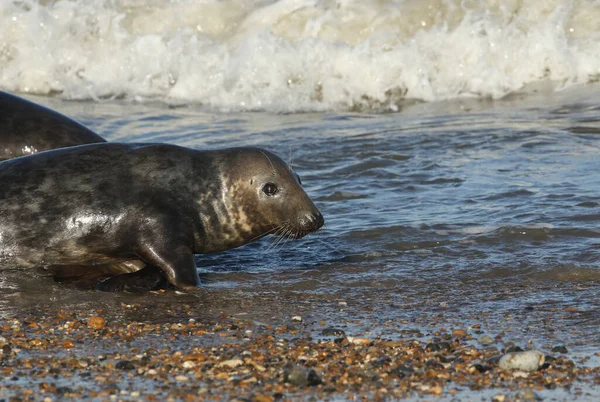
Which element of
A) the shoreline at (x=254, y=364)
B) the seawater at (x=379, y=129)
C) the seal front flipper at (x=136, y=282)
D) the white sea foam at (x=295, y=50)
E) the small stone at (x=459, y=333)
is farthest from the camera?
the white sea foam at (x=295, y=50)

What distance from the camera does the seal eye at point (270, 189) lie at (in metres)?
6.51

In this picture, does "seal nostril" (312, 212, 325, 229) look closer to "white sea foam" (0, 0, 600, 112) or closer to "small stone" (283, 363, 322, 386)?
"small stone" (283, 363, 322, 386)

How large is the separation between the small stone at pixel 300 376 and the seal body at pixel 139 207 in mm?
1912

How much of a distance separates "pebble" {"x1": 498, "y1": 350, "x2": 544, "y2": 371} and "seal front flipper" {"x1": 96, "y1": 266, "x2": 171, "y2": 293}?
2452 millimetres

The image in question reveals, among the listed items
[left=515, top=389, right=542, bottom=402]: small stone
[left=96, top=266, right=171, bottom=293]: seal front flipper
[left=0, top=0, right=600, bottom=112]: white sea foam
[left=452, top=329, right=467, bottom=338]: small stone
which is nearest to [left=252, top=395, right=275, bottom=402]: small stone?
[left=515, top=389, right=542, bottom=402]: small stone

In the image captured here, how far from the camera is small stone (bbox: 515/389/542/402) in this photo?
12.6 feet

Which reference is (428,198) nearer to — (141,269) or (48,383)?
(141,269)

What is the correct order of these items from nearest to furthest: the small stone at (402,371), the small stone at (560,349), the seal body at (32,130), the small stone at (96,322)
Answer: the small stone at (402,371), the small stone at (560,349), the small stone at (96,322), the seal body at (32,130)

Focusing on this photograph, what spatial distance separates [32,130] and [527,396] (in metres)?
5.30

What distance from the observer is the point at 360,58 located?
15383mm

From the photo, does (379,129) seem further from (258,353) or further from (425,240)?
(258,353)

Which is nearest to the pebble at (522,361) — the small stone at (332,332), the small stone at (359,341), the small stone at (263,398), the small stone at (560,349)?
the small stone at (560,349)

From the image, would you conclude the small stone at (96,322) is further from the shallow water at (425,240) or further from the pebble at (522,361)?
the pebble at (522,361)

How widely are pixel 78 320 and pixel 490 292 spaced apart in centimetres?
236
